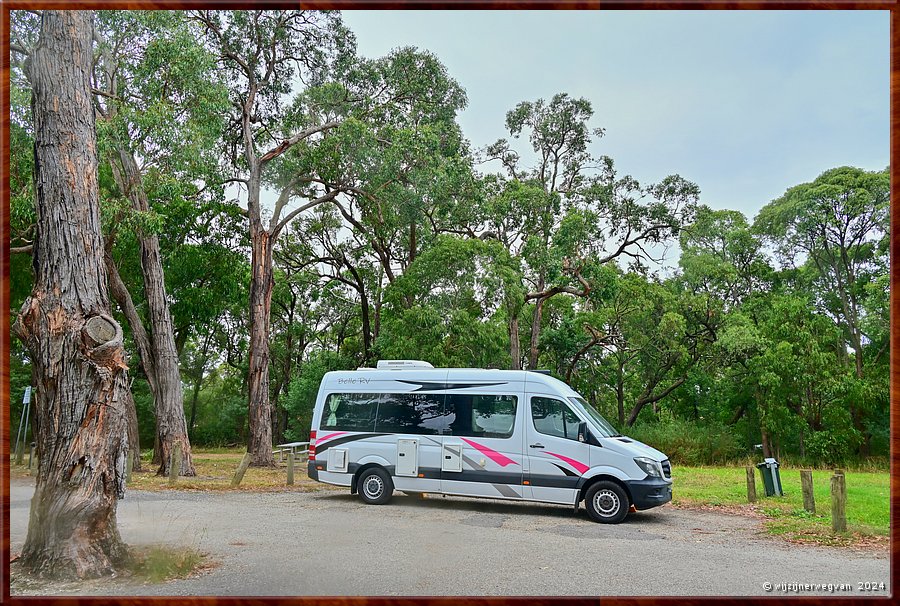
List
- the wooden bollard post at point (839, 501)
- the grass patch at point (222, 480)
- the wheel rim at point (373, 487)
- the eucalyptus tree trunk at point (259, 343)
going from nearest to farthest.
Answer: the wooden bollard post at point (839, 501) → the wheel rim at point (373, 487) → the grass patch at point (222, 480) → the eucalyptus tree trunk at point (259, 343)

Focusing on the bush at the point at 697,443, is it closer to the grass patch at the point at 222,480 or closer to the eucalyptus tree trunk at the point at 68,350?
the grass patch at the point at 222,480

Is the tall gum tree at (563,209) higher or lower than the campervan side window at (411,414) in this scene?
higher

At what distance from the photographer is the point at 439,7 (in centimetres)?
400

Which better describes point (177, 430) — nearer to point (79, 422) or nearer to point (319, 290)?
point (79, 422)

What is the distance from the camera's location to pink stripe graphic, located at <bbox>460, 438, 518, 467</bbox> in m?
8.72

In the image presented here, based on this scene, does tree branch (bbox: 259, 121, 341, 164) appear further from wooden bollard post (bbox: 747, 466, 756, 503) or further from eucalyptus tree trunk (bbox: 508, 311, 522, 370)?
wooden bollard post (bbox: 747, 466, 756, 503)

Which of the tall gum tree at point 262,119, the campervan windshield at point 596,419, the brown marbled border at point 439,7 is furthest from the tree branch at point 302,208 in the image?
the brown marbled border at point 439,7

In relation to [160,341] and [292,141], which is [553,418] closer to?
[160,341]

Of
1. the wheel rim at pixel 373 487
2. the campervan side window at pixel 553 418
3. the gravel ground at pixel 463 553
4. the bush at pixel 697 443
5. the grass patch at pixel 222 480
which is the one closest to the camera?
the gravel ground at pixel 463 553

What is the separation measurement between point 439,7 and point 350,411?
268 inches

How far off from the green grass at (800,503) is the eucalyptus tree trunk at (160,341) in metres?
9.70

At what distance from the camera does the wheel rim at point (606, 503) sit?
8102 mm

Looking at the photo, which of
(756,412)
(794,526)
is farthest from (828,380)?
(794,526)

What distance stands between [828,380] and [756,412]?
233 centimetres
